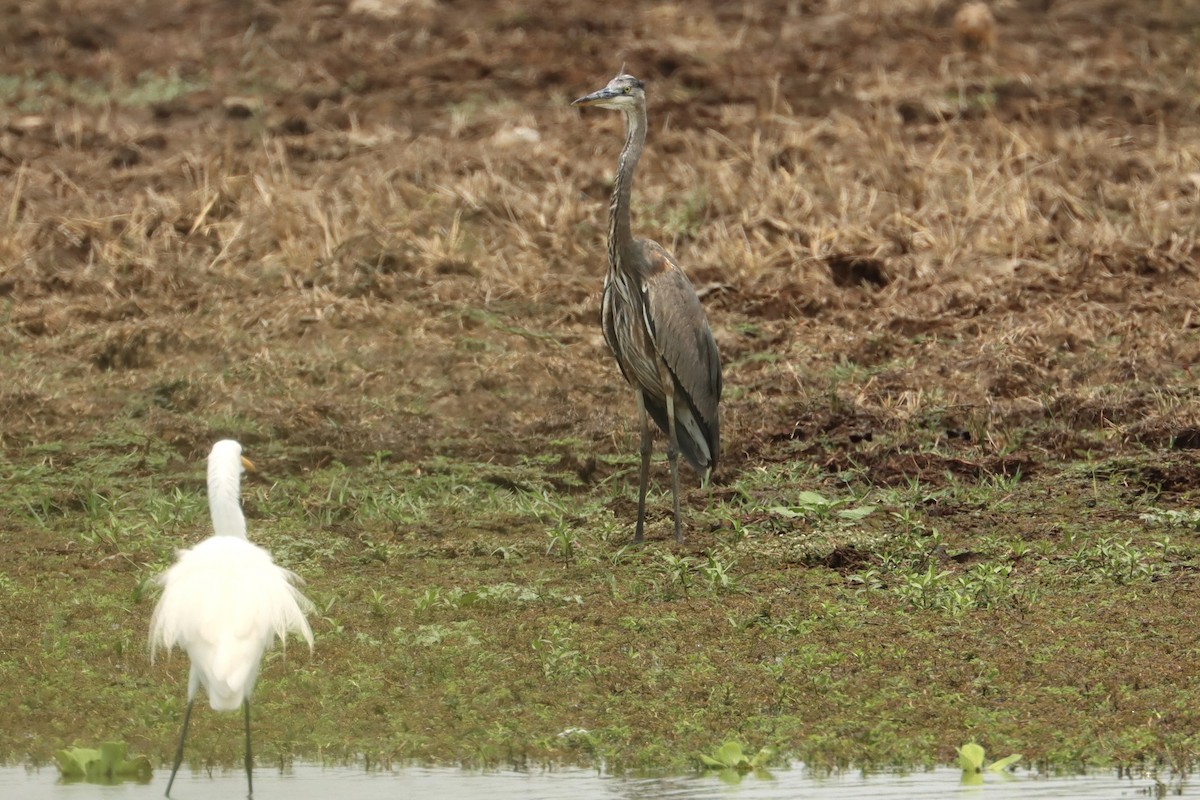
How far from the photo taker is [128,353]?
1056cm

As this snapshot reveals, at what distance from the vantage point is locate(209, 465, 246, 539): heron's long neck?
5.61 meters

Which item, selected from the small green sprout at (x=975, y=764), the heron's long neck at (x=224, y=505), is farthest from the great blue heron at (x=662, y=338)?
the small green sprout at (x=975, y=764)

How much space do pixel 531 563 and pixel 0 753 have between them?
2681 mm

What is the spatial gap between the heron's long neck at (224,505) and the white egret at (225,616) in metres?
0.11

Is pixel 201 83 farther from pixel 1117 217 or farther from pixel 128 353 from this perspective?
pixel 1117 217

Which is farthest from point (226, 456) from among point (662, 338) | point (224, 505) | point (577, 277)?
point (577, 277)

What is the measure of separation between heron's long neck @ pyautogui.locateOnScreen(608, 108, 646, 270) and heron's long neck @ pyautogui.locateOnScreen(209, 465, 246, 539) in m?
3.22

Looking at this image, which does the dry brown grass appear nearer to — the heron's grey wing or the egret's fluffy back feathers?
the heron's grey wing

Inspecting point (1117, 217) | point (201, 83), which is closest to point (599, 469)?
point (1117, 217)

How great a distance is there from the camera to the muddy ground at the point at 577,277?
818 cm

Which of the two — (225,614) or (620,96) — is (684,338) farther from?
(225,614)

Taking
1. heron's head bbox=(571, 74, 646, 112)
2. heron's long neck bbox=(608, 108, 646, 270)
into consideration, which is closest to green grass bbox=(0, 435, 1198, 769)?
heron's long neck bbox=(608, 108, 646, 270)

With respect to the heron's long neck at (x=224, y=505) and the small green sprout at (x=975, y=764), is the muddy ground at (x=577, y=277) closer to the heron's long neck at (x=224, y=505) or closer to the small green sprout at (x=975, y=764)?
the small green sprout at (x=975, y=764)

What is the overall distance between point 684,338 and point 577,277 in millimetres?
3133
